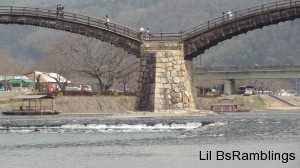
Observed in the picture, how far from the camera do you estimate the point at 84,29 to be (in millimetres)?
84375

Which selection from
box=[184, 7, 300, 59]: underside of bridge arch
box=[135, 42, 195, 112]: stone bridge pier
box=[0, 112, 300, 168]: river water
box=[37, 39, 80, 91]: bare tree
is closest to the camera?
box=[0, 112, 300, 168]: river water

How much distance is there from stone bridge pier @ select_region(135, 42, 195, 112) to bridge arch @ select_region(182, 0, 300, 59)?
104 inches

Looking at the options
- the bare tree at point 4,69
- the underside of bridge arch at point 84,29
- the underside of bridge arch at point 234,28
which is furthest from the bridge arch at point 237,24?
the bare tree at point 4,69

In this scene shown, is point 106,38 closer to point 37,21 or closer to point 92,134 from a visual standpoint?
point 37,21

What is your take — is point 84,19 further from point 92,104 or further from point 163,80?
point 92,104

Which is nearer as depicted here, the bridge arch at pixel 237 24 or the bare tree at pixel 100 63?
the bridge arch at pixel 237 24

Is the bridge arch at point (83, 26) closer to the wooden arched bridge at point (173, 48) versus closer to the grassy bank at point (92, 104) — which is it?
the wooden arched bridge at point (173, 48)

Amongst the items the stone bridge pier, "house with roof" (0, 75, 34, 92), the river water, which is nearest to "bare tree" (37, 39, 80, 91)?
"house with roof" (0, 75, 34, 92)

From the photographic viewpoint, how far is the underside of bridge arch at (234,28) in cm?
7612

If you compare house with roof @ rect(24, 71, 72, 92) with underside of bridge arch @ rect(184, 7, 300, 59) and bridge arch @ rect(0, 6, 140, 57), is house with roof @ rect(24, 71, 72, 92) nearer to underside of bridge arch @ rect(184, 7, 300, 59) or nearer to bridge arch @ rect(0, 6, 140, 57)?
bridge arch @ rect(0, 6, 140, 57)

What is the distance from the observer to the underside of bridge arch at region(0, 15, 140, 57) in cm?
8112

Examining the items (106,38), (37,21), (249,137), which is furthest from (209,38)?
(249,137)

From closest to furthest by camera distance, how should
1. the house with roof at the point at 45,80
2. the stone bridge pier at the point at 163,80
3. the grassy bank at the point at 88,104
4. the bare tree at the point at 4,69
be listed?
the stone bridge pier at the point at 163,80
the grassy bank at the point at 88,104
the house with roof at the point at 45,80
the bare tree at the point at 4,69

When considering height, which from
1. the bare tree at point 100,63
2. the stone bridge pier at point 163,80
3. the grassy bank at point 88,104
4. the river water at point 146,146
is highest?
the bare tree at point 100,63
